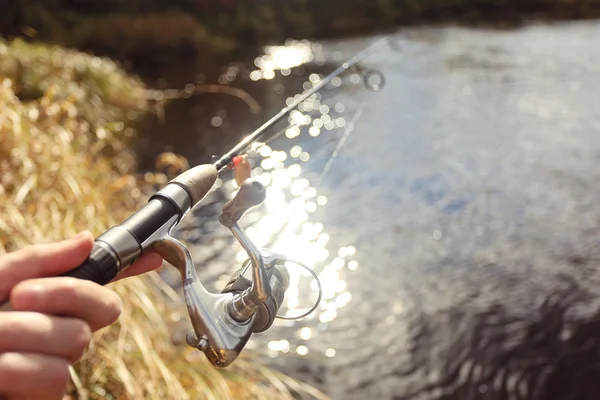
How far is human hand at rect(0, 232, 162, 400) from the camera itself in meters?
0.76

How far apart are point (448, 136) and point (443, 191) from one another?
65.2 inches

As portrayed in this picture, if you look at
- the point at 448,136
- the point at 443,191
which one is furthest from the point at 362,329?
the point at 448,136

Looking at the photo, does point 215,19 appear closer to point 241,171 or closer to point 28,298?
point 241,171

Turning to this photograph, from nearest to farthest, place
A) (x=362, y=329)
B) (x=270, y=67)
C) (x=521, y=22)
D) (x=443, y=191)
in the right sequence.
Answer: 1. (x=362, y=329)
2. (x=443, y=191)
3. (x=270, y=67)
4. (x=521, y=22)

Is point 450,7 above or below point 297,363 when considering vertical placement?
above

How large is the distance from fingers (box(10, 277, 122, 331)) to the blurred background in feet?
2.81

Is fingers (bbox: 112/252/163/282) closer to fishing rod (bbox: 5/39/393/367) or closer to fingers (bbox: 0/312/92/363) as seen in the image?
fishing rod (bbox: 5/39/393/367)

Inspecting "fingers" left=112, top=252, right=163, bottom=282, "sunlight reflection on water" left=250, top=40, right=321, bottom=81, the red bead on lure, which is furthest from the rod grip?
"sunlight reflection on water" left=250, top=40, right=321, bottom=81

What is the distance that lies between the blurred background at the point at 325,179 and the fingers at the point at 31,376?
962 millimetres

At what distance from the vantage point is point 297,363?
3.73 meters

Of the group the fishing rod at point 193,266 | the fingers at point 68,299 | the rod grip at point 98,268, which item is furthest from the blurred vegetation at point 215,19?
the fingers at point 68,299

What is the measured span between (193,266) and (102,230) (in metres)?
2.58

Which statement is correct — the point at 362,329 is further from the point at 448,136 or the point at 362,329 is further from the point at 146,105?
the point at 146,105

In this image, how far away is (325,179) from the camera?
6.21 metres
